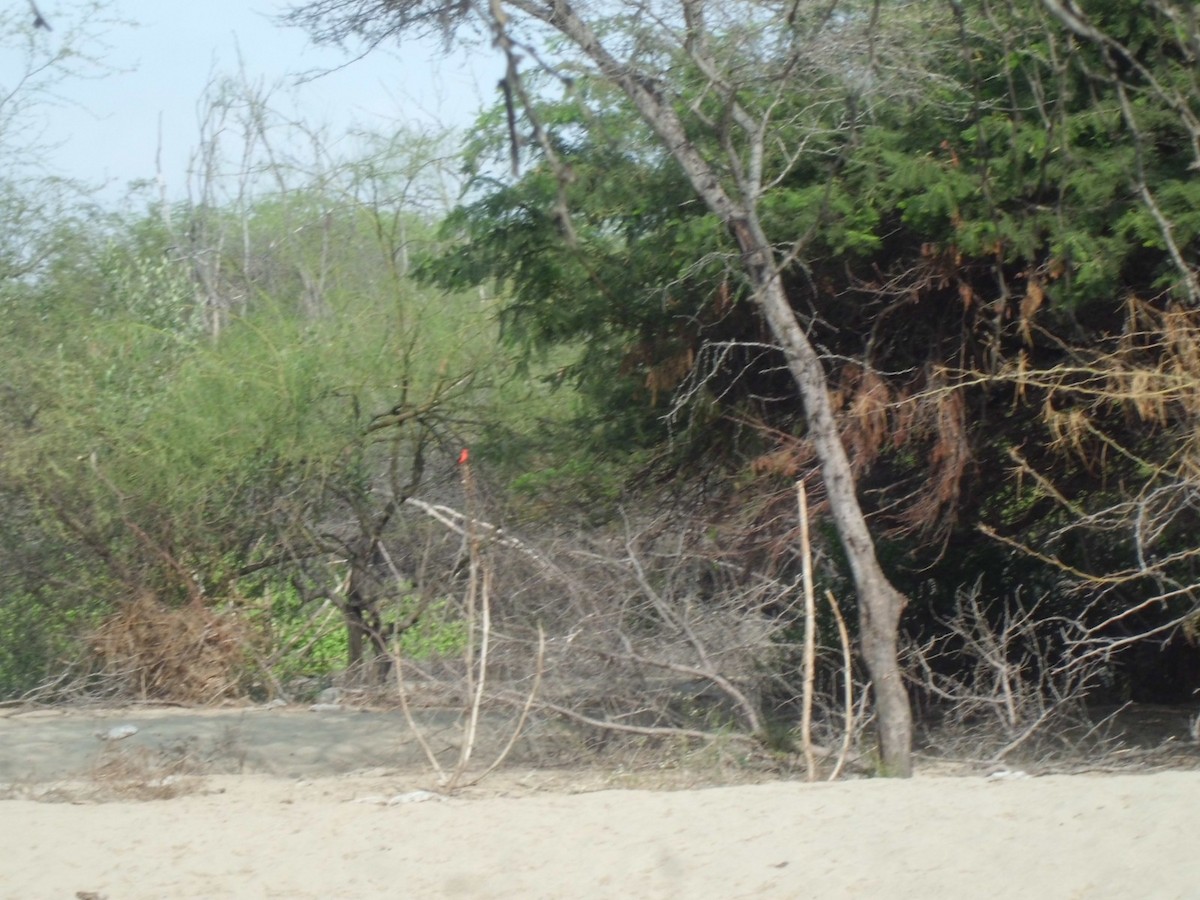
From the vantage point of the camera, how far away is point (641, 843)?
6180 millimetres

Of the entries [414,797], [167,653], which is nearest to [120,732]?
[167,653]

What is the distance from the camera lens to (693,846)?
6.05 metres

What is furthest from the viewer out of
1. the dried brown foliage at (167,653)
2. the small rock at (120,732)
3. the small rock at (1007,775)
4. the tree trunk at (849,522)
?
the dried brown foliage at (167,653)

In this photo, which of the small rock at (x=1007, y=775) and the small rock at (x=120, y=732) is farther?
the small rock at (x=120, y=732)

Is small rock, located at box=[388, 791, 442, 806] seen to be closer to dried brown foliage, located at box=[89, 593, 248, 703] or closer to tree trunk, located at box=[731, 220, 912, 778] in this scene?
tree trunk, located at box=[731, 220, 912, 778]

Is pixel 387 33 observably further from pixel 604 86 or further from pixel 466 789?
pixel 466 789

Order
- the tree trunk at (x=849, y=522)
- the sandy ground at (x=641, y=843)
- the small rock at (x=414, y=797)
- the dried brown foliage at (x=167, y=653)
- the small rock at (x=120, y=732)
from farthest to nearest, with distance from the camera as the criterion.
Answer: the dried brown foliage at (x=167, y=653) → the small rock at (x=120, y=732) → the tree trunk at (x=849, y=522) → the small rock at (x=414, y=797) → the sandy ground at (x=641, y=843)

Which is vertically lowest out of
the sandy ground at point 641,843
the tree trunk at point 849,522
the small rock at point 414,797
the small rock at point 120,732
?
the small rock at point 120,732

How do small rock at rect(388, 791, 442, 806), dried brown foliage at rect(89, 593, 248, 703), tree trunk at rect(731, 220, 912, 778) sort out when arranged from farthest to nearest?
1. dried brown foliage at rect(89, 593, 248, 703)
2. tree trunk at rect(731, 220, 912, 778)
3. small rock at rect(388, 791, 442, 806)

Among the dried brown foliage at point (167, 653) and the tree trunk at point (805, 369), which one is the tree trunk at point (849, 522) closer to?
the tree trunk at point (805, 369)

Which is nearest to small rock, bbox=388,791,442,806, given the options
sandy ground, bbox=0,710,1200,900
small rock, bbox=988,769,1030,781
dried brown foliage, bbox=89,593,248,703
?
sandy ground, bbox=0,710,1200,900

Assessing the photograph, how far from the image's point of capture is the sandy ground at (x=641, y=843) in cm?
541

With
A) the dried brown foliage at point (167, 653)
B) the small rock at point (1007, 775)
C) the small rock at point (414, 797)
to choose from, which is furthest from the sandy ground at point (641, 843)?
the dried brown foliage at point (167, 653)

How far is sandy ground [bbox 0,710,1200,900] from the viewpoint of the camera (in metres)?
5.41
